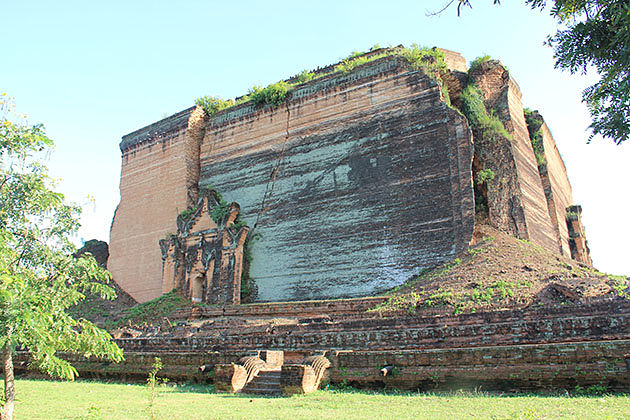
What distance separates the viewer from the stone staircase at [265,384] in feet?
27.3

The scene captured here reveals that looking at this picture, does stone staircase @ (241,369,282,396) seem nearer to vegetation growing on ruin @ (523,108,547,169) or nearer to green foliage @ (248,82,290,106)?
green foliage @ (248,82,290,106)

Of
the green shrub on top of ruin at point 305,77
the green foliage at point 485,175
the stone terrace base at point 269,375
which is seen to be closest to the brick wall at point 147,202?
the green shrub on top of ruin at point 305,77

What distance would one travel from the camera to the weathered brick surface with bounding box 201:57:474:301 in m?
16.7

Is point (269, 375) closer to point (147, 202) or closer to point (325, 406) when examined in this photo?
point (325, 406)

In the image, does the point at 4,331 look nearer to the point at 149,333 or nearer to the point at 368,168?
the point at 149,333

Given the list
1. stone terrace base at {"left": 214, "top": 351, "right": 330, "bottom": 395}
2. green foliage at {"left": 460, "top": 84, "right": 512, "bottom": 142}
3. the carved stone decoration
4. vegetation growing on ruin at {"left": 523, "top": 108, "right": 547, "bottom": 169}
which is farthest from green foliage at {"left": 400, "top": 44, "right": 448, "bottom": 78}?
stone terrace base at {"left": 214, "top": 351, "right": 330, "bottom": 395}

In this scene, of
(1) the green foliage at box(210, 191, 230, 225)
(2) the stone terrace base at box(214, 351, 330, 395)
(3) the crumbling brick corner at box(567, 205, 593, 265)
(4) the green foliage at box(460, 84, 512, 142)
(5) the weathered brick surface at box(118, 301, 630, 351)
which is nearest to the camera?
(2) the stone terrace base at box(214, 351, 330, 395)

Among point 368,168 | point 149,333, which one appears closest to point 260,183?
point 368,168

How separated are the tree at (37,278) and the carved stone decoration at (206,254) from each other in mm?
13145

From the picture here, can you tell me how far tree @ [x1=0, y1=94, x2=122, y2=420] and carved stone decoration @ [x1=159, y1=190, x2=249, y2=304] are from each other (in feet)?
43.1

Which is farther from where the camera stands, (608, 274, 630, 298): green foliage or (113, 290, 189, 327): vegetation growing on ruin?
(113, 290, 189, 327): vegetation growing on ruin

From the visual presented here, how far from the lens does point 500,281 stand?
13.3 meters

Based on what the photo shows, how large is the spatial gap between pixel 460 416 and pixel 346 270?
12.3 meters

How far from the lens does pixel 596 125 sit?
14.8 feet
